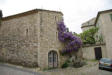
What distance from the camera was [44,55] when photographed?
12125mm

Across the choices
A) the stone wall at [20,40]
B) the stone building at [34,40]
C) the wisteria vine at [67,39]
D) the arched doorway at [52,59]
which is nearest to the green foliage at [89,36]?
the wisteria vine at [67,39]

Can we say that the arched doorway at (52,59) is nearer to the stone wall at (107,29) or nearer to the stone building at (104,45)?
the stone building at (104,45)

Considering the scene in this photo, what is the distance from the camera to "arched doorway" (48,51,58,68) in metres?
12.6

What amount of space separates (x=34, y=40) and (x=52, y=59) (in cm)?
352

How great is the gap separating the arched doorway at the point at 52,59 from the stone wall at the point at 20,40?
180cm

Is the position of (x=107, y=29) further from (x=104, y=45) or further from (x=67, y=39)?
(x=67, y=39)

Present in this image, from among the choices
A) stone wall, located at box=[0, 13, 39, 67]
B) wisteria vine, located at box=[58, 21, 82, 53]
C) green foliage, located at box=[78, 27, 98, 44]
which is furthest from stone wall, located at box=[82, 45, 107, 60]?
stone wall, located at box=[0, 13, 39, 67]

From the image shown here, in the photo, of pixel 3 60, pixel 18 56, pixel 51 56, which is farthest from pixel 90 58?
pixel 3 60

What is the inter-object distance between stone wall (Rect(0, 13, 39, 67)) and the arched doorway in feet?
5.91

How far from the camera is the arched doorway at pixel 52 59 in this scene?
12605 millimetres

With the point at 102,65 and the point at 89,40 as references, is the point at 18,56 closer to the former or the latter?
the point at 102,65

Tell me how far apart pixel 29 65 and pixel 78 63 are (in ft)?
20.8

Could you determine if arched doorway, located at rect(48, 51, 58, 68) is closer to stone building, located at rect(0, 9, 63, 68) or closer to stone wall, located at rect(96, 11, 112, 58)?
stone building, located at rect(0, 9, 63, 68)

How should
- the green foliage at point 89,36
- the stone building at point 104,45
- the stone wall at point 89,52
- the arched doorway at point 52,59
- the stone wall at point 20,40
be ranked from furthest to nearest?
the green foliage at point 89,36 < the stone wall at point 89,52 < the stone building at point 104,45 < the arched doorway at point 52,59 < the stone wall at point 20,40
